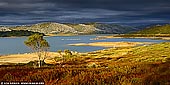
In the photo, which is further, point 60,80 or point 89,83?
point 60,80

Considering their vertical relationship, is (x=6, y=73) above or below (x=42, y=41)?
above

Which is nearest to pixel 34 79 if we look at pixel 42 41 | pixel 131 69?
pixel 131 69

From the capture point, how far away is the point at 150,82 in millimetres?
10203

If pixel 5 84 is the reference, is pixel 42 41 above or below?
below

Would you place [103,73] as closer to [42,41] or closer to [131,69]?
[131,69]

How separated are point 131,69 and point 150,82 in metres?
2.61

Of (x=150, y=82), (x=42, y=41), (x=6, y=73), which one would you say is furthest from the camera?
(x=42, y=41)

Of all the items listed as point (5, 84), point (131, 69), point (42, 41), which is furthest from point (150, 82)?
point (42, 41)

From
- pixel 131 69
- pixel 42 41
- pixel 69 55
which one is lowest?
pixel 69 55

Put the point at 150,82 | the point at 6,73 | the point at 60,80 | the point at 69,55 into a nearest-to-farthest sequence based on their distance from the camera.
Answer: the point at 150,82
the point at 60,80
the point at 6,73
the point at 69,55

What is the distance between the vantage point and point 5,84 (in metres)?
10.6

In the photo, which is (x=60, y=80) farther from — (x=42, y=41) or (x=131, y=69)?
(x=42, y=41)

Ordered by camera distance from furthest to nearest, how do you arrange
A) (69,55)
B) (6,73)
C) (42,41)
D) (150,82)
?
(69,55), (42,41), (6,73), (150,82)

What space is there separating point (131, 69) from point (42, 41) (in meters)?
106
